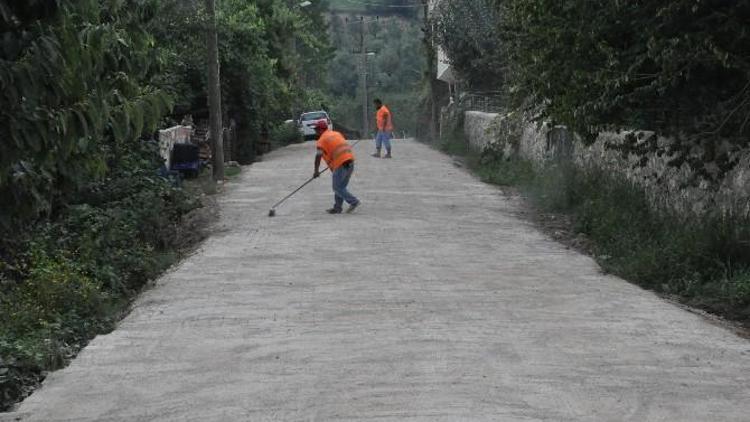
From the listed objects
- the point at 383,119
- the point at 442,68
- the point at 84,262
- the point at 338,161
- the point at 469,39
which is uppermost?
the point at 469,39

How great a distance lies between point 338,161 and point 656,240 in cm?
585

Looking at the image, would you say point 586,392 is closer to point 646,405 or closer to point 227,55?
point 646,405

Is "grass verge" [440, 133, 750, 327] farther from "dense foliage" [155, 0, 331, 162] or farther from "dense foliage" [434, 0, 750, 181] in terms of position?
"dense foliage" [155, 0, 331, 162]

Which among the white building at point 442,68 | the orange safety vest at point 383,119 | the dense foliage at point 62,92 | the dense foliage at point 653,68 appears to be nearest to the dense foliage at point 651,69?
the dense foliage at point 653,68

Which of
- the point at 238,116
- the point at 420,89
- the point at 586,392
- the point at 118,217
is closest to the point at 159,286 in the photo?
the point at 118,217

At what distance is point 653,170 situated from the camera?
49.1ft

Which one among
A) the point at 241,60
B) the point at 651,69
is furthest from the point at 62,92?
the point at 241,60

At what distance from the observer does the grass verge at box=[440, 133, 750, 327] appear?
36.3ft

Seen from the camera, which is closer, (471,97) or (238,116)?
(238,116)

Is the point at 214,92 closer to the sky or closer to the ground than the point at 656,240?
closer to the sky

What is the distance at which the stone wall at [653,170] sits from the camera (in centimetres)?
1217

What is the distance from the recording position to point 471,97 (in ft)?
137

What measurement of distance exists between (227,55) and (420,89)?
1646 inches

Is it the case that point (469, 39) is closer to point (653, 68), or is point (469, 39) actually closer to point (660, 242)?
point (653, 68)
